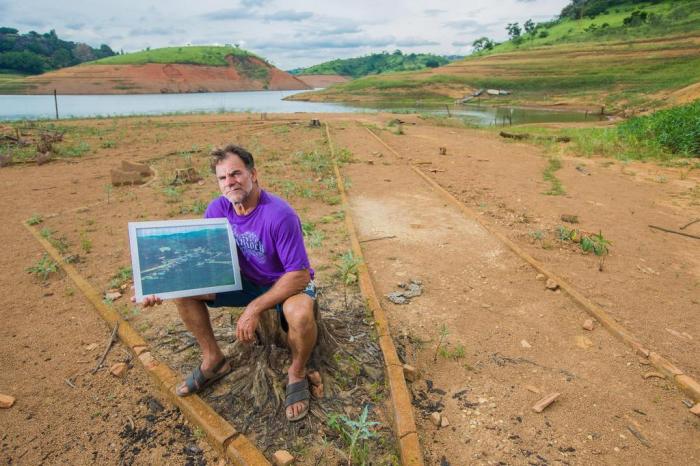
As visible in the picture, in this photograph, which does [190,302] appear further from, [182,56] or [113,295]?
[182,56]

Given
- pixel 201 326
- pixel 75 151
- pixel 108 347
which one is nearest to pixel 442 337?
pixel 201 326

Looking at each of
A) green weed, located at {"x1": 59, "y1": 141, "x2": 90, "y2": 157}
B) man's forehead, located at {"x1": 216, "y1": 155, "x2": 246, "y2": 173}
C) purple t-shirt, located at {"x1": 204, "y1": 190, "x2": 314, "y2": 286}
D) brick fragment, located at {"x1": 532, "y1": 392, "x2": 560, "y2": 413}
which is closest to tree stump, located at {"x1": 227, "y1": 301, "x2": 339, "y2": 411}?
purple t-shirt, located at {"x1": 204, "y1": 190, "x2": 314, "y2": 286}

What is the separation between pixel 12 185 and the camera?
344 inches

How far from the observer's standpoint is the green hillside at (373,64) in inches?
5038

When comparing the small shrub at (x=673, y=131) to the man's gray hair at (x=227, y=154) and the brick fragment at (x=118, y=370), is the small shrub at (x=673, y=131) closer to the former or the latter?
the man's gray hair at (x=227, y=154)

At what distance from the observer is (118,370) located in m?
3.05

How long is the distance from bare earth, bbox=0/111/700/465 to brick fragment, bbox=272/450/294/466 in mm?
102

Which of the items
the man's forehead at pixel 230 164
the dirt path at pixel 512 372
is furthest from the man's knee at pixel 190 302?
the dirt path at pixel 512 372

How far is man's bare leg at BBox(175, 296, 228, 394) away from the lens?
267cm

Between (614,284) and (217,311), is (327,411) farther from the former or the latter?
(614,284)

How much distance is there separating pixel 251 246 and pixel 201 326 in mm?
624

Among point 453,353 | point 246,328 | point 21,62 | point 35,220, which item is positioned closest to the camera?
point 246,328

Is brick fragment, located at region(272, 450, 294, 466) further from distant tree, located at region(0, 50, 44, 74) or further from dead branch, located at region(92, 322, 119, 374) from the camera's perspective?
distant tree, located at region(0, 50, 44, 74)

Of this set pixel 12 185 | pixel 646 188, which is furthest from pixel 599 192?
pixel 12 185
